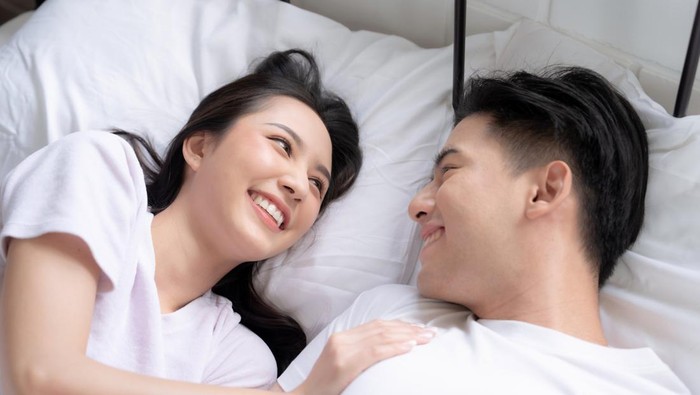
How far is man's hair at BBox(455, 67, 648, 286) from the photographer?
1.47 m

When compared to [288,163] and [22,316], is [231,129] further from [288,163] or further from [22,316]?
[22,316]

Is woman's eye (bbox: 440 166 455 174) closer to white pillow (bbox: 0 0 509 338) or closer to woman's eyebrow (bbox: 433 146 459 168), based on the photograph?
woman's eyebrow (bbox: 433 146 459 168)

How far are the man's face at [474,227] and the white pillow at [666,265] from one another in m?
0.22

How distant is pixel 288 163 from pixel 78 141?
1.22ft

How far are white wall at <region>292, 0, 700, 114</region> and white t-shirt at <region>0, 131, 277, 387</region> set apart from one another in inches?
34.1

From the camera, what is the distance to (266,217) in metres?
1.60

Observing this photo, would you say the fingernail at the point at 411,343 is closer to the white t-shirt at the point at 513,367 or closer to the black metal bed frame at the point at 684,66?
the white t-shirt at the point at 513,367

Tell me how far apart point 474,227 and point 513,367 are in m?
0.23

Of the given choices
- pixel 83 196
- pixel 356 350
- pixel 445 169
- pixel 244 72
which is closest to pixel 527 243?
pixel 445 169

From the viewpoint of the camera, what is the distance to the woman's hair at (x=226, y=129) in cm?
173

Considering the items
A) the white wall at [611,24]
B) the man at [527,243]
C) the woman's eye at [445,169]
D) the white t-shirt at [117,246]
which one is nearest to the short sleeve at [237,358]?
the white t-shirt at [117,246]

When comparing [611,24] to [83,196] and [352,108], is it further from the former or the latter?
[83,196]

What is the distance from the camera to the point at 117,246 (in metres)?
1.40

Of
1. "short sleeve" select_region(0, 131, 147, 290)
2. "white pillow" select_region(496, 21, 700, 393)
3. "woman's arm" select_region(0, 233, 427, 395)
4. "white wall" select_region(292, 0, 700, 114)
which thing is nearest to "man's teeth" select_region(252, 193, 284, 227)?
"short sleeve" select_region(0, 131, 147, 290)
